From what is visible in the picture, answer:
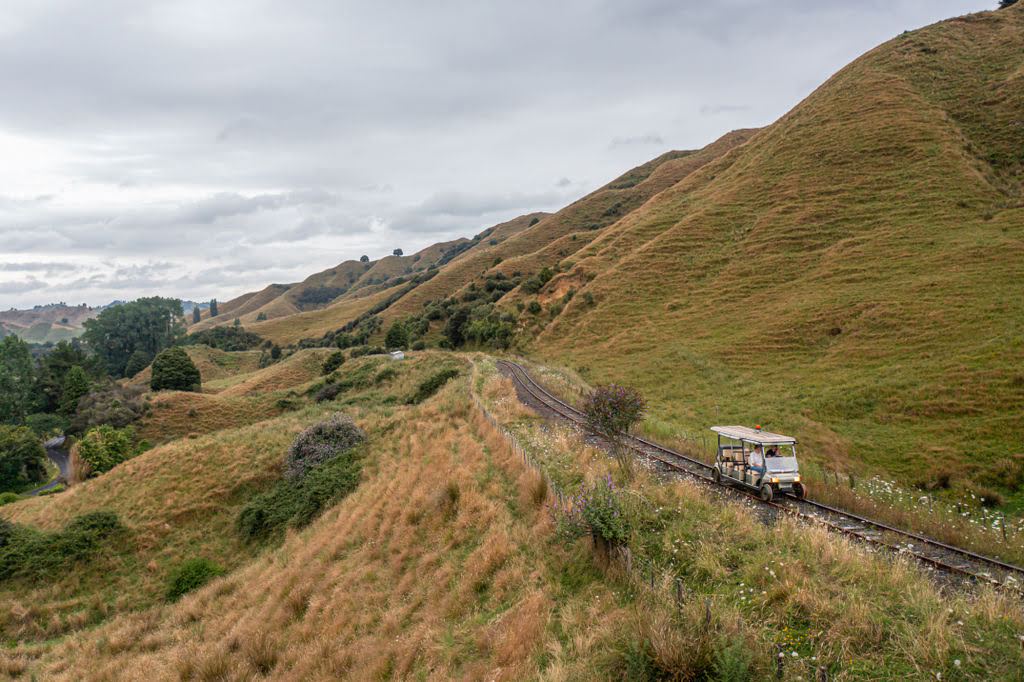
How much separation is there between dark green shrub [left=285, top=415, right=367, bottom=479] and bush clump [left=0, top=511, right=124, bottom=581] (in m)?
6.96

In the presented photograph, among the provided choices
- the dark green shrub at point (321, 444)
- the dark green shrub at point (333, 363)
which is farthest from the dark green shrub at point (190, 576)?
the dark green shrub at point (333, 363)

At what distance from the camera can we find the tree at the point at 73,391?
57.2 metres

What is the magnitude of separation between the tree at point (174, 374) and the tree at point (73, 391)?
803 cm

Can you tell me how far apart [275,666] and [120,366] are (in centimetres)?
12395

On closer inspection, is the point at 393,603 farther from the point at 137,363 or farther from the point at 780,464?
the point at 137,363

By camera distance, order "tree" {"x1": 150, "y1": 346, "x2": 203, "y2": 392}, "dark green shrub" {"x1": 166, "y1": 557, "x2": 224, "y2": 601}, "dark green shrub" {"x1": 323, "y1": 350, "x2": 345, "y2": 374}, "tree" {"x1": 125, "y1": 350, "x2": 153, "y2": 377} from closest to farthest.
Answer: "dark green shrub" {"x1": 166, "y1": 557, "x2": 224, "y2": 601} → "tree" {"x1": 150, "y1": 346, "x2": 203, "y2": 392} → "dark green shrub" {"x1": 323, "y1": 350, "x2": 345, "y2": 374} → "tree" {"x1": 125, "y1": 350, "x2": 153, "y2": 377}

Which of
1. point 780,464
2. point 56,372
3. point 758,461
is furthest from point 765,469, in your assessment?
point 56,372

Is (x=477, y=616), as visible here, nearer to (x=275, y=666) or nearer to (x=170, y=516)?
(x=275, y=666)

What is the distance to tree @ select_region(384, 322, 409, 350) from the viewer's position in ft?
227

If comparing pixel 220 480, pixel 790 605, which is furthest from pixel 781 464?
pixel 220 480

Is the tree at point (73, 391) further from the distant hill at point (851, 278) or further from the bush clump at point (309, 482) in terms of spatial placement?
the bush clump at point (309, 482)

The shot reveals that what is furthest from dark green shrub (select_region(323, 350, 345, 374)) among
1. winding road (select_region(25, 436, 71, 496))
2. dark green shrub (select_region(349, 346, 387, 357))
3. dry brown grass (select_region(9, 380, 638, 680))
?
dry brown grass (select_region(9, 380, 638, 680))

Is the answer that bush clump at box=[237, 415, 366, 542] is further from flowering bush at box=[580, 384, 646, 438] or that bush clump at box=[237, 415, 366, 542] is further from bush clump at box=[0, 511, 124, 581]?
flowering bush at box=[580, 384, 646, 438]

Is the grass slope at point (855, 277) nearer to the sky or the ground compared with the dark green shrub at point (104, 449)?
nearer to the sky
